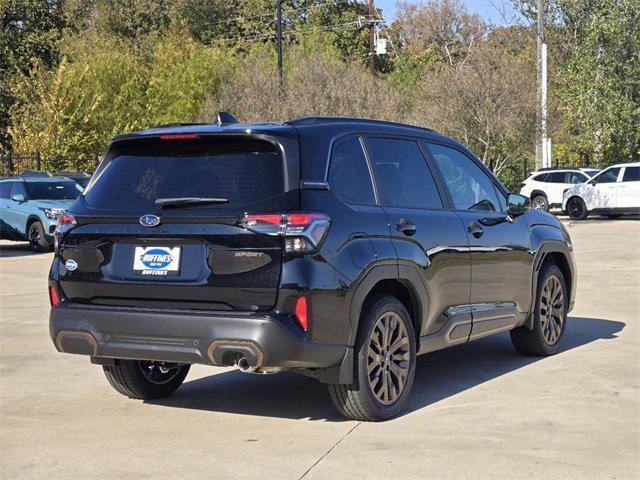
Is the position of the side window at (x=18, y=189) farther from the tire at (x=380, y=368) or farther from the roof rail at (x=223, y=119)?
the tire at (x=380, y=368)

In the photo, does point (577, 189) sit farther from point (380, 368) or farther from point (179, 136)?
point (179, 136)

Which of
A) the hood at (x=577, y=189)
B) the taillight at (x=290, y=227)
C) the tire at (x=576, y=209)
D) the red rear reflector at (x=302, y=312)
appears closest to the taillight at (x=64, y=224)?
the taillight at (x=290, y=227)

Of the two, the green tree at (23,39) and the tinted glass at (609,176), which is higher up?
the green tree at (23,39)

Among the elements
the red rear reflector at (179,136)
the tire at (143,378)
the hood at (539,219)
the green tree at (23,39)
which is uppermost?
the green tree at (23,39)

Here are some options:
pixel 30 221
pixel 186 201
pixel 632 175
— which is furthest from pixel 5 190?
pixel 186 201

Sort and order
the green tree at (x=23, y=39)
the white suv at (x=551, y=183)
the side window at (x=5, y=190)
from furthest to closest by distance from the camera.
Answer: the green tree at (x=23, y=39) → the white suv at (x=551, y=183) → the side window at (x=5, y=190)

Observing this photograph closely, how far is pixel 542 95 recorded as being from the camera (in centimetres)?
3644

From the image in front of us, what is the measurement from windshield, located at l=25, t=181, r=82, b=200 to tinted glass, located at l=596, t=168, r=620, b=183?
16.1 meters

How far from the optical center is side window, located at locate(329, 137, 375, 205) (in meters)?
6.73

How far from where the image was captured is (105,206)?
267 inches

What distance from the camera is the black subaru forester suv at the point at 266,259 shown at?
20.4ft

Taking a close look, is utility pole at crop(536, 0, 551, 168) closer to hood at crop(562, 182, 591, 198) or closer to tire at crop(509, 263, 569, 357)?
hood at crop(562, 182, 591, 198)

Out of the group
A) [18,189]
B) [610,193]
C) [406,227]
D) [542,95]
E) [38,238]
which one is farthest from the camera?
[542,95]

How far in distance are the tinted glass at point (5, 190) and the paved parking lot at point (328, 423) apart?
15343 mm
